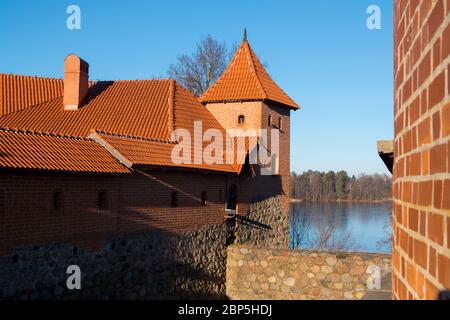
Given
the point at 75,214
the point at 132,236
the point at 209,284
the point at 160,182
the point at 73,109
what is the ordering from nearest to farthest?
the point at 75,214 < the point at 132,236 < the point at 160,182 < the point at 209,284 < the point at 73,109

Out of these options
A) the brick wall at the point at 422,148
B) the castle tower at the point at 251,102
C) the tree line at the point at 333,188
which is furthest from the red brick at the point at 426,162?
the tree line at the point at 333,188

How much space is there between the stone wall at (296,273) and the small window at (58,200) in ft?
21.0

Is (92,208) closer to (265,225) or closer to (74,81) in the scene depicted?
(74,81)

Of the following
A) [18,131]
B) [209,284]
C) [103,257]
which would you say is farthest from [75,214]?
[209,284]

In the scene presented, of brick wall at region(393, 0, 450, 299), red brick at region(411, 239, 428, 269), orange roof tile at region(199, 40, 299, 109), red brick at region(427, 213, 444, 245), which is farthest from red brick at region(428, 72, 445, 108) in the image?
orange roof tile at region(199, 40, 299, 109)

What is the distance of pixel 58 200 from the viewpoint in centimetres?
921

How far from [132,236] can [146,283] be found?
1.11 meters

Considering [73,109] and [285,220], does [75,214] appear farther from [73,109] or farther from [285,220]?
[285,220]

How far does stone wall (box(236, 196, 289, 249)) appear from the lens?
56.2ft

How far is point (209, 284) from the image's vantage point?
1422 centimetres

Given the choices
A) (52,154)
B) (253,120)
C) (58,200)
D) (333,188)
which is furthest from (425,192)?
(333,188)

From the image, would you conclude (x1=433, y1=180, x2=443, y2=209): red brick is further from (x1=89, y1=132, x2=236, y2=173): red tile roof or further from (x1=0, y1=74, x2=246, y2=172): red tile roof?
(x1=0, y1=74, x2=246, y2=172): red tile roof
